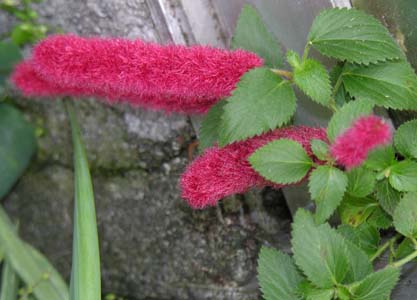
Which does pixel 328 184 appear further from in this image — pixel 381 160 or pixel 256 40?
pixel 256 40

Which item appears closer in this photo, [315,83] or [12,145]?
[315,83]

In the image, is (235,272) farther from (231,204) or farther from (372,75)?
(372,75)

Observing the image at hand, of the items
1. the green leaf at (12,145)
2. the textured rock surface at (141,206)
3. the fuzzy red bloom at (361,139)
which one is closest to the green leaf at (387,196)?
the fuzzy red bloom at (361,139)

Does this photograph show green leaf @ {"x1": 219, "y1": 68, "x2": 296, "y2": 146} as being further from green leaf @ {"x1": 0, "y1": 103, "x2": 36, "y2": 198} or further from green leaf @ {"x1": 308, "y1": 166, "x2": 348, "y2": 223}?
green leaf @ {"x1": 0, "y1": 103, "x2": 36, "y2": 198}

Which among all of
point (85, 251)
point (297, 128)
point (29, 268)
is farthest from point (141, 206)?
point (297, 128)

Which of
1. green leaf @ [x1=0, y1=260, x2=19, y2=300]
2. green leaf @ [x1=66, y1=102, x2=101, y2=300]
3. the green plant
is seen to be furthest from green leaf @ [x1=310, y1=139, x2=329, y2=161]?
green leaf @ [x1=0, y1=260, x2=19, y2=300]
